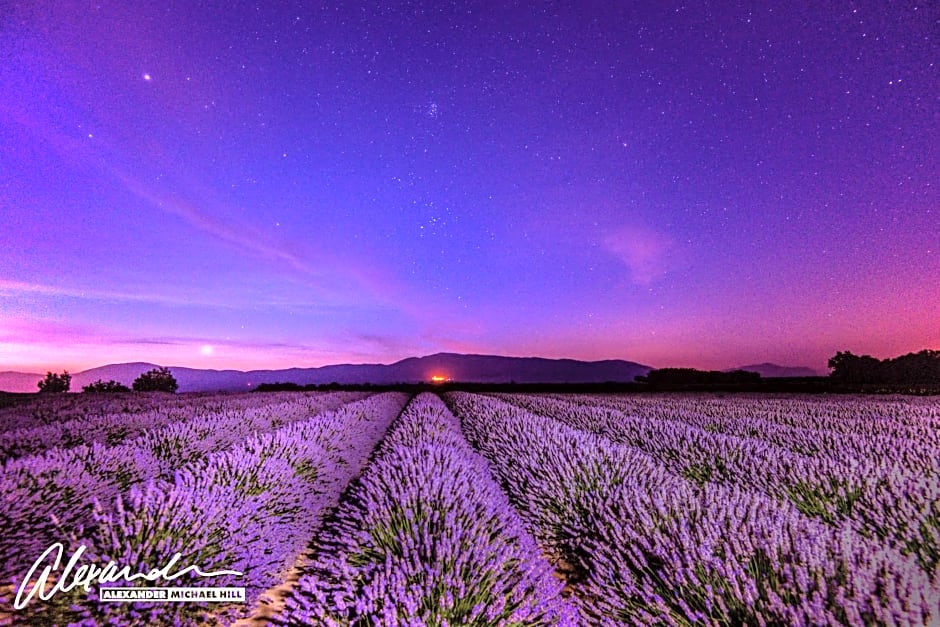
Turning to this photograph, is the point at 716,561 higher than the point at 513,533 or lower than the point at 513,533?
higher

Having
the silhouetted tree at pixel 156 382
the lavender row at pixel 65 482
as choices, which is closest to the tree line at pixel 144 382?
the silhouetted tree at pixel 156 382

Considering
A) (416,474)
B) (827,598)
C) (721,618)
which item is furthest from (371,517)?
(827,598)

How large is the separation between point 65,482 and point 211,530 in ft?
5.44

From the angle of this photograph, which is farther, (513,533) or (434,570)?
(513,533)

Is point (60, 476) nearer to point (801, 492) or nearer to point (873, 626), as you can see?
point (873, 626)

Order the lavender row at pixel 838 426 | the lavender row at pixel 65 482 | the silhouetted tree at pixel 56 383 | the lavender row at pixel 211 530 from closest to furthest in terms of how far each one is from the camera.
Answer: the lavender row at pixel 211 530
the lavender row at pixel 65 482
the lavender row at pixel 838 426
the silhouetted tree at pixel 56 383

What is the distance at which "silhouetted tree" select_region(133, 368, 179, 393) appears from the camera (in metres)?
27.7

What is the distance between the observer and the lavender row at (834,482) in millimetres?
2297

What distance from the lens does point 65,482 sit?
300 centimetres

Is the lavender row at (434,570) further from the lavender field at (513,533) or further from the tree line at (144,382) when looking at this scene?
the tree line at (144,382)

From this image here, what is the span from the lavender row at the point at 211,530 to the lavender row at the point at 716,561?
196 centimetres

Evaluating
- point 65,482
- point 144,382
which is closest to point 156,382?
point 144,382

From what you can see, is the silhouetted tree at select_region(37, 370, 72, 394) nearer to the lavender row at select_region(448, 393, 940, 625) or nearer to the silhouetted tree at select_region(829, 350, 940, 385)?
the lavender row at select_region(448, 393, 940, 625)

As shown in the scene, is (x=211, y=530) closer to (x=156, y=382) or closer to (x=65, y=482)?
(x=65, y=482)
